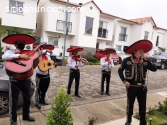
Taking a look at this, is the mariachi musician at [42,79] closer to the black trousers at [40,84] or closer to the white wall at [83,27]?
the black trousers at [40,84]

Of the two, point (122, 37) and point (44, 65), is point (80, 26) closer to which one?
point (122, 37)

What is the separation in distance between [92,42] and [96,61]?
11.3 feet

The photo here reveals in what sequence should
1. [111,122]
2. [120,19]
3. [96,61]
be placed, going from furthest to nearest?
[120,19]
[96,61]
[111,122]

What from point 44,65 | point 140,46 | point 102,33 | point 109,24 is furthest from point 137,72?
point 109,24

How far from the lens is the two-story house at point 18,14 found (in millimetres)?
14492

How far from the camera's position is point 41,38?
18.3 m

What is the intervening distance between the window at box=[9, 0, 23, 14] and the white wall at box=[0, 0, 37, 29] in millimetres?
351

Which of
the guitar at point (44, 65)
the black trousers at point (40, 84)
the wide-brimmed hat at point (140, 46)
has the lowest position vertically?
the black trousers at point (40, 84)

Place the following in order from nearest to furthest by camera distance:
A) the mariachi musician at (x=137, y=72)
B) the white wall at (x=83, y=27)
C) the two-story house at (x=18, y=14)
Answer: the mariachi musician at (x=137, y=72), the two-story house at (x=18, y=14), the white wall at (x=83, y=27)

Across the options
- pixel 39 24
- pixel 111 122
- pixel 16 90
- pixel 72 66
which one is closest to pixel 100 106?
pixel 111 122

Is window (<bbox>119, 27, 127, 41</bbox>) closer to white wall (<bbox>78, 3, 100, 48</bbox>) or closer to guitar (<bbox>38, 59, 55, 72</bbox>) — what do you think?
white wall (<bbox>78, 3, 100, 48</bbox>)

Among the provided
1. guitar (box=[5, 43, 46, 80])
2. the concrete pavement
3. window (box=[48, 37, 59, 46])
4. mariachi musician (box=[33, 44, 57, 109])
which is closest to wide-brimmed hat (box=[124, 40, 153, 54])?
the concrete pavement

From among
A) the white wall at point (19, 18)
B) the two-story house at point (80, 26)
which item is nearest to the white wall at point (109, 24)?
the two-story house at point (80, 26)

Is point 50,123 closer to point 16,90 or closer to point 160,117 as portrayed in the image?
point 16,90
